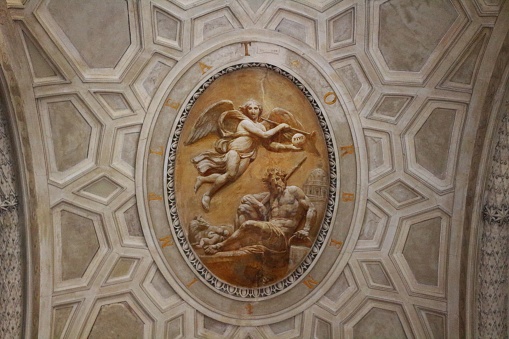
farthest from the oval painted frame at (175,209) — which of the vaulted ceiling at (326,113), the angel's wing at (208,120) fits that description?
the angel's wing at (208,120)

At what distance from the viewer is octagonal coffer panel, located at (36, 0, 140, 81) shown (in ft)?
51.1

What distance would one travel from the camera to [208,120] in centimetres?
1714

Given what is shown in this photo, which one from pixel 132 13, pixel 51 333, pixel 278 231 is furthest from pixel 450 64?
pixel 51 333

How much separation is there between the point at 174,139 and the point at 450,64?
200 inches

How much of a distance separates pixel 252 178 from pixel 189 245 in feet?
5.59

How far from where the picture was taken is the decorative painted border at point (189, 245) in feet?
55.6

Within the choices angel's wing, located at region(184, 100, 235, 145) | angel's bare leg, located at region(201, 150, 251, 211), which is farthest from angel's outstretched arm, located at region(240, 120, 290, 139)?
angel's bare leg, located at region(201, 150, 251, 211)

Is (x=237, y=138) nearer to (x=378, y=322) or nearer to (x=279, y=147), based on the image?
(x=279, y=147)

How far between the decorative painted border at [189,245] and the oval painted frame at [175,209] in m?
0.05

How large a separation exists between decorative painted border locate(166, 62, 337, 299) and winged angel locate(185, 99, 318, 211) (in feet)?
1.02

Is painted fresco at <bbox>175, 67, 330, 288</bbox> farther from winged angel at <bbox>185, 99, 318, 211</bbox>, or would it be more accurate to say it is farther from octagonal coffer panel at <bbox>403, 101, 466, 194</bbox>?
octagonal coffer panel at <bbox>403, 101, 466, 194</bbox>

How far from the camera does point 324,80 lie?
55.8ft

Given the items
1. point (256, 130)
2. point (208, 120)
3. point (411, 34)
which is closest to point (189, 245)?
point (208, 120)

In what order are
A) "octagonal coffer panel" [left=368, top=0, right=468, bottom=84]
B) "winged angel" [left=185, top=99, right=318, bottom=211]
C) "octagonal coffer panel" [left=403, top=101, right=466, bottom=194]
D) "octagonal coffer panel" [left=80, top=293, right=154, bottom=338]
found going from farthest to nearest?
1. "winged angel" [left=185, top=99, right=318, bottom=211]
2. "octagonal coffer panel" [left=80, top=293, right=154, bottom=338]
3. "octagonal coffer panel" [left=403, top=101, right=466, bottom=194]
4. "octagonal coffer panel" [left=368, top=0, right=468, bottom=84]
